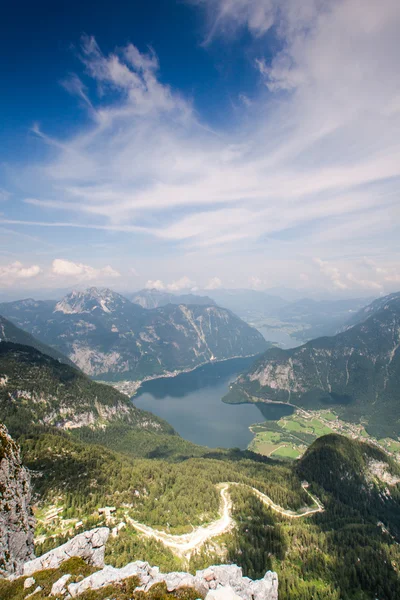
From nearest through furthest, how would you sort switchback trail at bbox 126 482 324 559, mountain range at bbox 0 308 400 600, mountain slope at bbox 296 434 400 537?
mountain range at bbox 0 308 400 600, switchback trail at bbox 126 482 324 559, mountain slope at bbox 296 434 400 537

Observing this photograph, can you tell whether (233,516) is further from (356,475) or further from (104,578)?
(356,475)

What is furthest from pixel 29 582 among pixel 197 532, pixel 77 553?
pixel 197 532

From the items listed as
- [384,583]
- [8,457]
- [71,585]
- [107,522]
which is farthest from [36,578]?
[384,583]

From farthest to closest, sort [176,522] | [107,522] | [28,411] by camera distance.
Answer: [28,411], [176,522], [107,522]

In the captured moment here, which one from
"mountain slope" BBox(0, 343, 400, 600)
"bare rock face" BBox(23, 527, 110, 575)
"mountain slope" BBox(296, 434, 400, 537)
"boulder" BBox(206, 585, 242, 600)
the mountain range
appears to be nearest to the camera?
"boulder" BBox(206, 585, 242, 600)

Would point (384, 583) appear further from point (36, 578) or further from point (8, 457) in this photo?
point (8, 457)

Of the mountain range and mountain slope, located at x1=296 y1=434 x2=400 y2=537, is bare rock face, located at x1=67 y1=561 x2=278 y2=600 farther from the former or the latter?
mountain slope, located at x1=296 y1=434 x2=400 y2=537

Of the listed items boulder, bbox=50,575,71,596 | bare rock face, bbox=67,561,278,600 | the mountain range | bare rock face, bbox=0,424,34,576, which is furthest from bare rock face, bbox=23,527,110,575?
bare rock face, bbox=67,561,278,600
